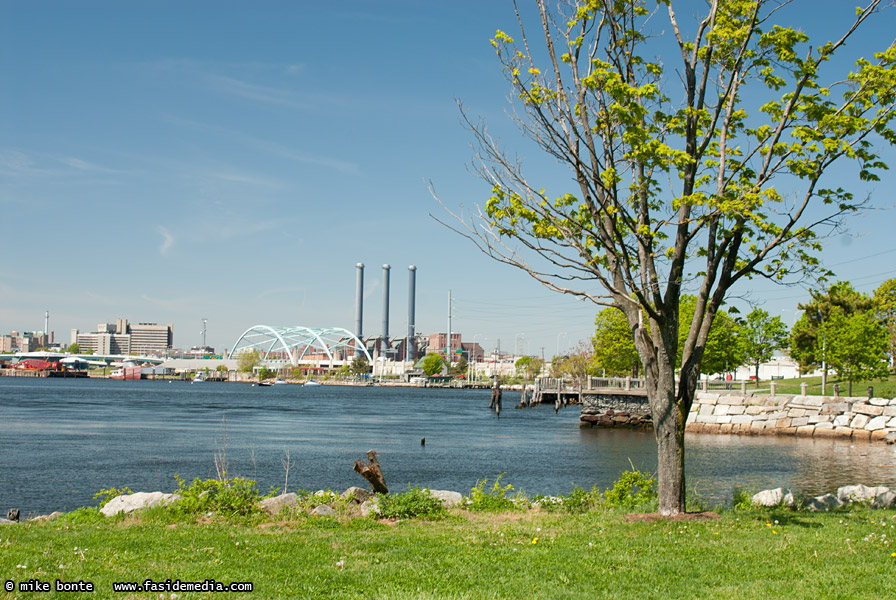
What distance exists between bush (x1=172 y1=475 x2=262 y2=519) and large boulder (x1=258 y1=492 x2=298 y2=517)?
7.2 inches

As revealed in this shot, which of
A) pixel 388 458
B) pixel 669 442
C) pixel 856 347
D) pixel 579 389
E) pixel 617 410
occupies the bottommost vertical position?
pixel 579 389

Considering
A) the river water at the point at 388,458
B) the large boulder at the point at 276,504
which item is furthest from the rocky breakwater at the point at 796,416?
the large boulder at the point at 276,504

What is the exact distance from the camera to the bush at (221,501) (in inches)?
446

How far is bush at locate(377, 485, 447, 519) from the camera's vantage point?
37.3 feet

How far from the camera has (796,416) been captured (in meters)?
40.6

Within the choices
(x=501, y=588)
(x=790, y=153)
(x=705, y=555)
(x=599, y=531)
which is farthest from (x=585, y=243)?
(x=501, y=588)

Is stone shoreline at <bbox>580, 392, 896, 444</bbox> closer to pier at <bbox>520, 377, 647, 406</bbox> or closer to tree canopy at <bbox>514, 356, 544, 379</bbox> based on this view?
pier at <bbox>520, 377, 647, 406</bbox>

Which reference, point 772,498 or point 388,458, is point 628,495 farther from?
point 388,458

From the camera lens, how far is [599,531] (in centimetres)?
975

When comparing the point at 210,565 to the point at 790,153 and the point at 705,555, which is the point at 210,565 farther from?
the point at 790,153

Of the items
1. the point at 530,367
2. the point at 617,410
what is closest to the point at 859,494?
the point at 617,410

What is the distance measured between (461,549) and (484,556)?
1.48 feet

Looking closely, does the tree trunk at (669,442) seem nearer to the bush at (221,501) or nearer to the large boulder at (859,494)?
the large boulder at (859,494)

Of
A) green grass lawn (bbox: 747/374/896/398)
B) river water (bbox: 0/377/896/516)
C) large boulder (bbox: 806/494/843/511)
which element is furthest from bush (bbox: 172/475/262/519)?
green grass lawn (bbox: 747/374/896/398)
